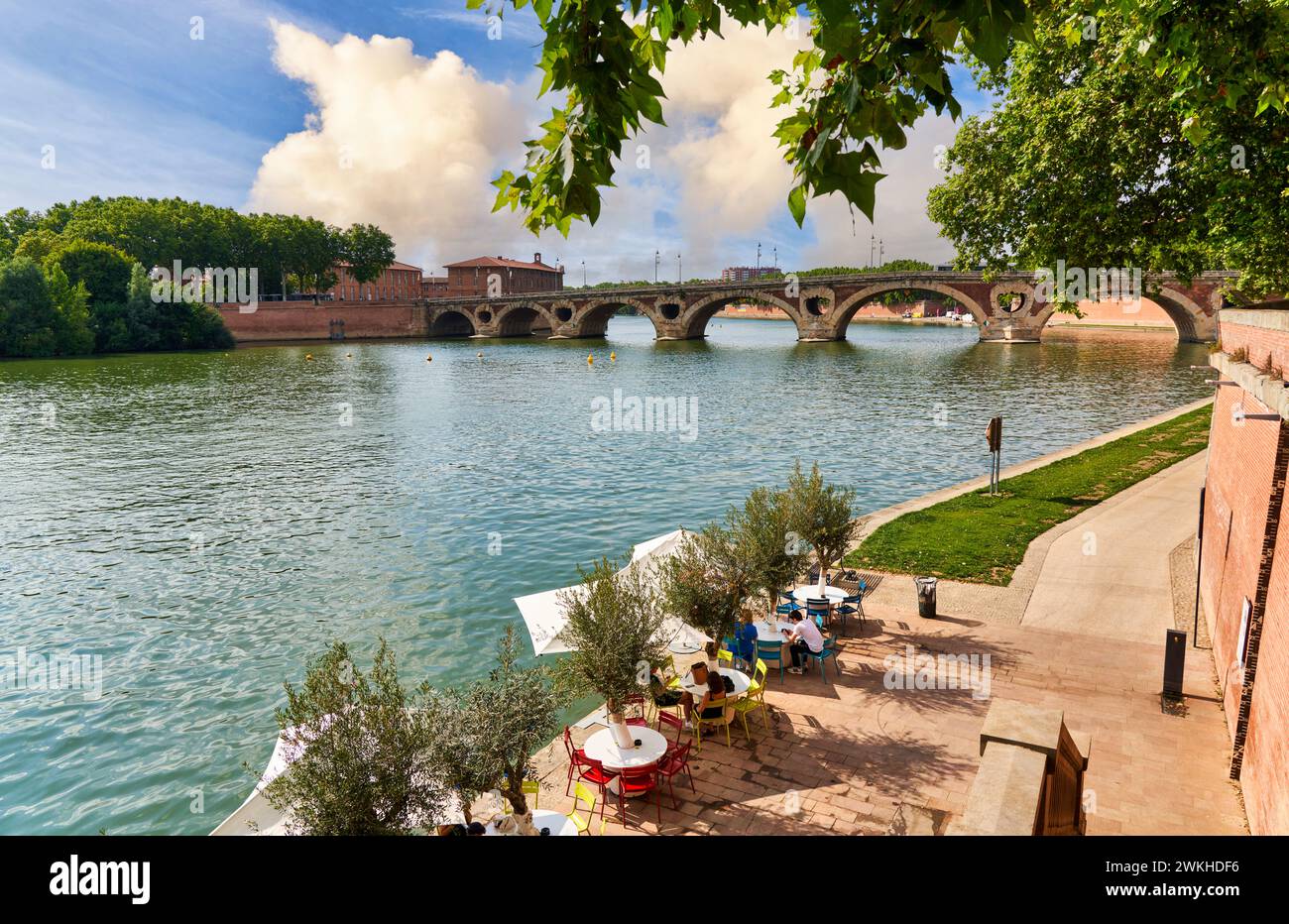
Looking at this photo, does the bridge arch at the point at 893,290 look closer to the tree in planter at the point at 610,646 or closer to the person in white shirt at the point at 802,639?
the person in white shirt at the point at 802,639

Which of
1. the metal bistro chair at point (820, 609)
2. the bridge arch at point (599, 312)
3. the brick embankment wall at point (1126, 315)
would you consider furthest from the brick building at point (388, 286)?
the metal bistro chair at point (820, 609)

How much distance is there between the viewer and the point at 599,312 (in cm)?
11225

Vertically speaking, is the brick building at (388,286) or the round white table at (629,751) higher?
the brick building at (388,286)

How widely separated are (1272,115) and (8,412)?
53455 millimetres

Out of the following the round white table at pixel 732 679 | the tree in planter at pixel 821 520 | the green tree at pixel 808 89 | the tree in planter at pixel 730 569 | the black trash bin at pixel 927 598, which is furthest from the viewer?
the tree in planter at pixel 821 520

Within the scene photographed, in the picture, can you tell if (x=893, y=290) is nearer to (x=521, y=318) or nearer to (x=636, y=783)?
(x=521, y=318)

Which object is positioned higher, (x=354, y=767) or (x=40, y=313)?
(x=40, y=313)

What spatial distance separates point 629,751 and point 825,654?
426 centimetres

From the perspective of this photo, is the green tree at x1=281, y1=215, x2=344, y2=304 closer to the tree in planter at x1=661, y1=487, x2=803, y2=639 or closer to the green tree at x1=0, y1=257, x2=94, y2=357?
the green tree at x1=0, y1=257, x2=94, y2=357

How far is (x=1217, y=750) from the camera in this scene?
927 cm

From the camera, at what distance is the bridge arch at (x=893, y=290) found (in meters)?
83.2

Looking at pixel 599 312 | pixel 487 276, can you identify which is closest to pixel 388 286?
pixel 487 276

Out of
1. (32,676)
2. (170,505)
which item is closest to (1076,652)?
(32,676)

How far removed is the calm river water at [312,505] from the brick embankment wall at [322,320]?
41.9 meters
